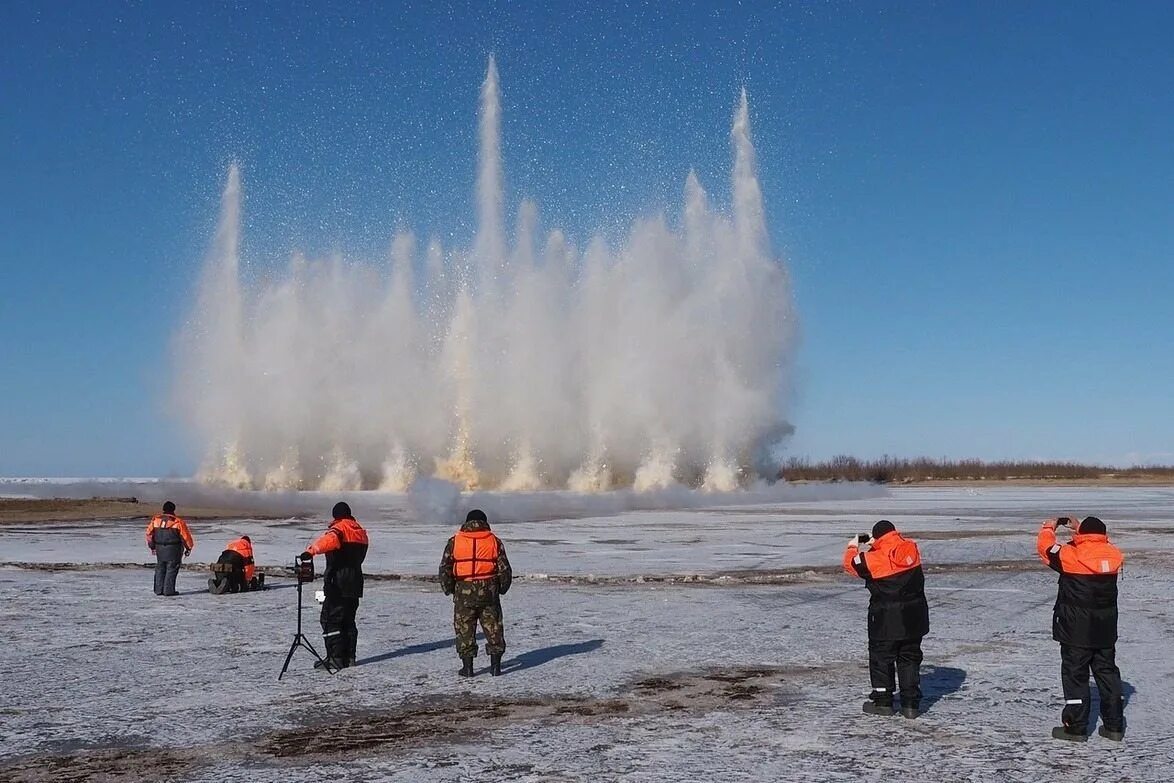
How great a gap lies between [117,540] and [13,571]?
927 cm

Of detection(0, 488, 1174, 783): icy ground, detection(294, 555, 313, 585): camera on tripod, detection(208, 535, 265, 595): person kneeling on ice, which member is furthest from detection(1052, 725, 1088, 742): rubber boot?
detection(208, 535, 265, 595): person kneeling on ice

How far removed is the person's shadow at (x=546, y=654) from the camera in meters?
11.3

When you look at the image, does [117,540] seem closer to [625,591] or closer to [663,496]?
[625,591]

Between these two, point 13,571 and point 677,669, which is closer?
point 677,669

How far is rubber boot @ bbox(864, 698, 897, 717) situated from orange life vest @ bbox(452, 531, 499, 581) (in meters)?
3.85

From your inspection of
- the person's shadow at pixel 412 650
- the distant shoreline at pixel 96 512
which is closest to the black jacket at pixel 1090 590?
the person's shadow at pixel 412 650

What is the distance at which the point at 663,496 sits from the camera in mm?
63438

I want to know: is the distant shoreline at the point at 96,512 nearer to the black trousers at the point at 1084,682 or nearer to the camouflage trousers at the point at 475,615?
the camouflage trousers at the point at 475,615

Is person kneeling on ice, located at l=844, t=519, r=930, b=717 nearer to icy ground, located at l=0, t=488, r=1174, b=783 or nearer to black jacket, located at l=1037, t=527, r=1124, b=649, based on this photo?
icy ground, located at l=0, t=488, r=1174, b=783

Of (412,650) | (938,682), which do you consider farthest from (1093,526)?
(412,650)

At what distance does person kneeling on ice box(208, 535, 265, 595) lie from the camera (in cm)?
1759

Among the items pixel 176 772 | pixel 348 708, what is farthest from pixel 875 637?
pixel 176 772

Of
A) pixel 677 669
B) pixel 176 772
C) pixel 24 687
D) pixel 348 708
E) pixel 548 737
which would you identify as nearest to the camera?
pixel 176 772

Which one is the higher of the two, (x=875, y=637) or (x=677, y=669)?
(x=875, y=637)
